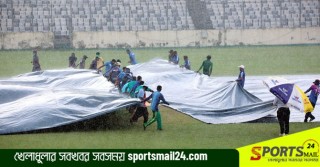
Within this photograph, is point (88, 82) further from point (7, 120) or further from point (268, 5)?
point (268, 5)

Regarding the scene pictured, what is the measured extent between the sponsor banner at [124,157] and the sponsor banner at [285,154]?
1.40 ft

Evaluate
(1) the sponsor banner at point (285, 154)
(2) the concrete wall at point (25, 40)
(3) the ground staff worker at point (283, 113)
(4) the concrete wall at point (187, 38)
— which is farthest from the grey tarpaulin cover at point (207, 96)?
(4) the concrete wall at point (187, 38)

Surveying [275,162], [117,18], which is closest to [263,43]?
[117,18]

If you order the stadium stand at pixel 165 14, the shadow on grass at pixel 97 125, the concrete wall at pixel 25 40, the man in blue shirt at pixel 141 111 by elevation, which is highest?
the stadium stand at pixel 165 14

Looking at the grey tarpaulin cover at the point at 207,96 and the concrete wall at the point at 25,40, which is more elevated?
the concrete wall at the point at 25,40

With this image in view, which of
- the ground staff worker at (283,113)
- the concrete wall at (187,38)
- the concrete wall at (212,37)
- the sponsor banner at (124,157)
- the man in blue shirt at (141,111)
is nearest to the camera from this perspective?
the sponsor banner at (124,157)

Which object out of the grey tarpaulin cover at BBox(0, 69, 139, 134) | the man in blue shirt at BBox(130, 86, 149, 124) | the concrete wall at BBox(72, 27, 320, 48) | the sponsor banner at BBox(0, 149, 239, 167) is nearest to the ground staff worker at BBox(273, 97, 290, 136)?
the man in blue shirt at BBox(130, 86, 149, 124)

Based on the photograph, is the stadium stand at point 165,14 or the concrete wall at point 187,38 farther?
the stadium stand at point 165,14

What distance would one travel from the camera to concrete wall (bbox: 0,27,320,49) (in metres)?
44.1

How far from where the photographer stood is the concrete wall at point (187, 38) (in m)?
44.1

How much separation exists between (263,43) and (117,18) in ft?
33.9

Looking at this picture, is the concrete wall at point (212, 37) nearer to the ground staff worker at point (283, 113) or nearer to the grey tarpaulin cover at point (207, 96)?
the grey tarpaulin cover at point (207, 96)

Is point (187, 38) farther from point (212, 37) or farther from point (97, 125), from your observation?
point (97, 125)

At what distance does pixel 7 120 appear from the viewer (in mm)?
13961
